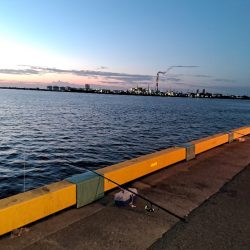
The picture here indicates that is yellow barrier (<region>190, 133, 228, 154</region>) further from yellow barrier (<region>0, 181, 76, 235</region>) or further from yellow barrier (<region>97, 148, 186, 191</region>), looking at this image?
yellow barrier (<region>0, 181, 76, 235</region>)

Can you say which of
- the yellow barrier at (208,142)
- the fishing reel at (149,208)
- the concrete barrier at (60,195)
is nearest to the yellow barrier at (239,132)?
the yellow barrier at (208,142)

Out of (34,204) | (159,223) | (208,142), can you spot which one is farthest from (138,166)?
(208,142)

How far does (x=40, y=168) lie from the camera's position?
709 inches

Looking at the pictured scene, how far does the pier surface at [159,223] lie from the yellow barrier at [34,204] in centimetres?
17

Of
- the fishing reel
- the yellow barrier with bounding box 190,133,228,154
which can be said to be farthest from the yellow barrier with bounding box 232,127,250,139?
the fishing reel

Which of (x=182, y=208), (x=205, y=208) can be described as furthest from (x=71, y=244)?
(x=205, y=208)

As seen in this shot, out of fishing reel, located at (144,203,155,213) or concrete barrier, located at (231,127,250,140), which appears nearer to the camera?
fishing reel, located at (144,203,155,213)

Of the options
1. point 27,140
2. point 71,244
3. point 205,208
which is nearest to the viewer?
point 71,244

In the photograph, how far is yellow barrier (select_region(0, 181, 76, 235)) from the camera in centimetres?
596

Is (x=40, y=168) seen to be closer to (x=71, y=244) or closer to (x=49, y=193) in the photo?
(x=49, y=193)

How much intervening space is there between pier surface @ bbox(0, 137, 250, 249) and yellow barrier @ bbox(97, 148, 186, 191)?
1.02 feet

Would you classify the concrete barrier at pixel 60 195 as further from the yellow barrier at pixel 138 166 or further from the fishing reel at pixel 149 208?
the fishing reel at pixel 149 208

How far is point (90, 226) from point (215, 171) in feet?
20.6

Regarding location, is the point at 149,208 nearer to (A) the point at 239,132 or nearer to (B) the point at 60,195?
(B) the point at 60,195
